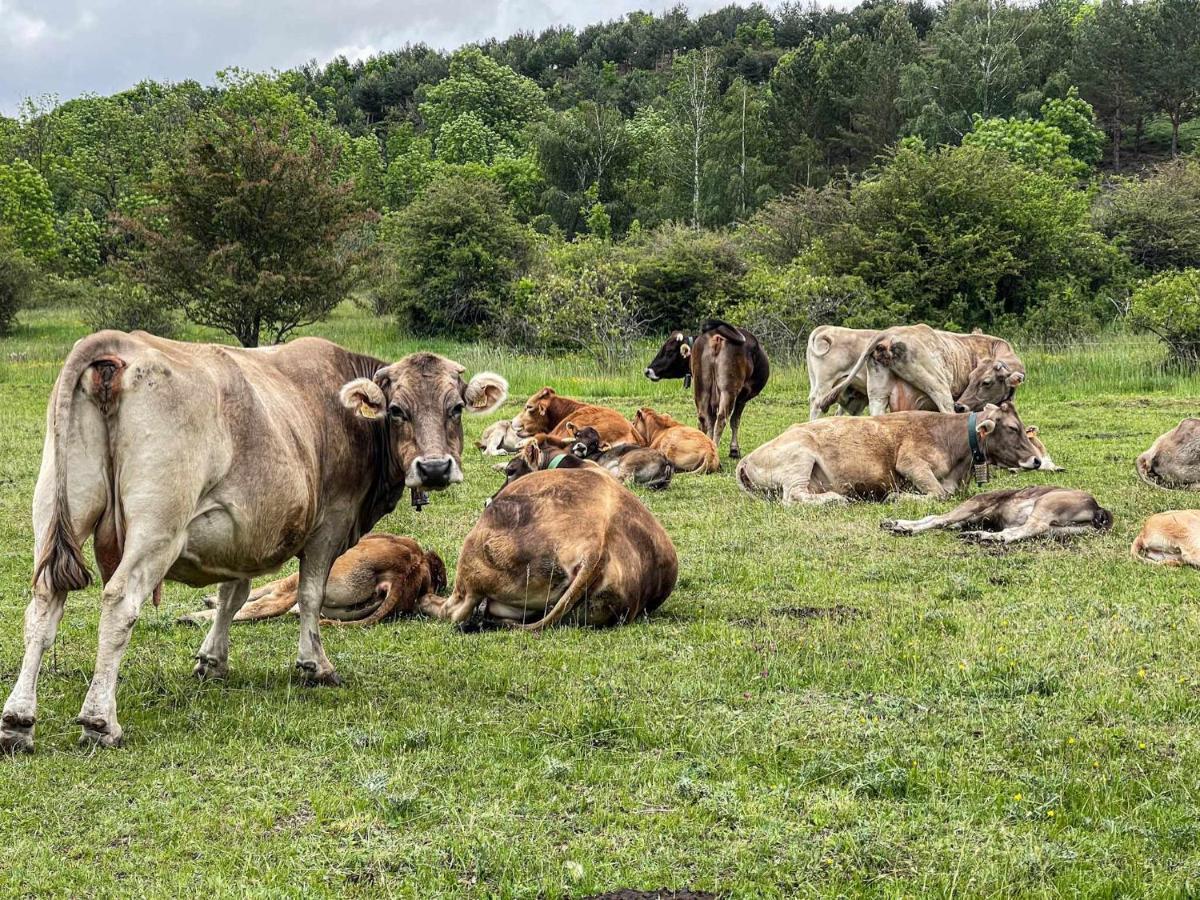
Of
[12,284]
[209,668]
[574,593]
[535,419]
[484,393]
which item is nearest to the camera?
[209,668]

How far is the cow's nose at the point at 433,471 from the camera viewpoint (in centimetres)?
715

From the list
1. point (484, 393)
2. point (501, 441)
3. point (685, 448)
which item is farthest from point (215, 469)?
point (501, 441)

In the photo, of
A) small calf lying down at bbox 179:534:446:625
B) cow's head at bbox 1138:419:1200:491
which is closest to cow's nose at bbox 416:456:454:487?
small calf lying down at bbox 179:534:446:625

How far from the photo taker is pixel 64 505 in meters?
5.91

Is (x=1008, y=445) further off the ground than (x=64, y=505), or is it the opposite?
(x=64, y=505)

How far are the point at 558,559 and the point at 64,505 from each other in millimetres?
3318

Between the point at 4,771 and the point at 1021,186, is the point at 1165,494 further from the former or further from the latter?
the point at 1021,186

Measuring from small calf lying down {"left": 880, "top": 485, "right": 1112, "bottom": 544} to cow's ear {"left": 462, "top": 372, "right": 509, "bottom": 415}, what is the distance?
229 inches

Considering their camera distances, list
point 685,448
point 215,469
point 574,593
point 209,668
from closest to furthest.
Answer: point 215,469 < point 209,668 < point 574,593 < point 685,448

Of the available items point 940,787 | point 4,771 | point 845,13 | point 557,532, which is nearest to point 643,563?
point 557,532

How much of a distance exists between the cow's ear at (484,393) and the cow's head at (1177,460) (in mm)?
9560

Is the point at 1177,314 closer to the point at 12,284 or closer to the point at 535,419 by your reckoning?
the point at 535,419

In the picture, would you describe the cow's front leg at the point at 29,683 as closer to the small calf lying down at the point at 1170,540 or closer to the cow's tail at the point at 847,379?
the small calf lying down at the point at 1170,540

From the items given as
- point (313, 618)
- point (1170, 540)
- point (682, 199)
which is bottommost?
point (1170, 540)
